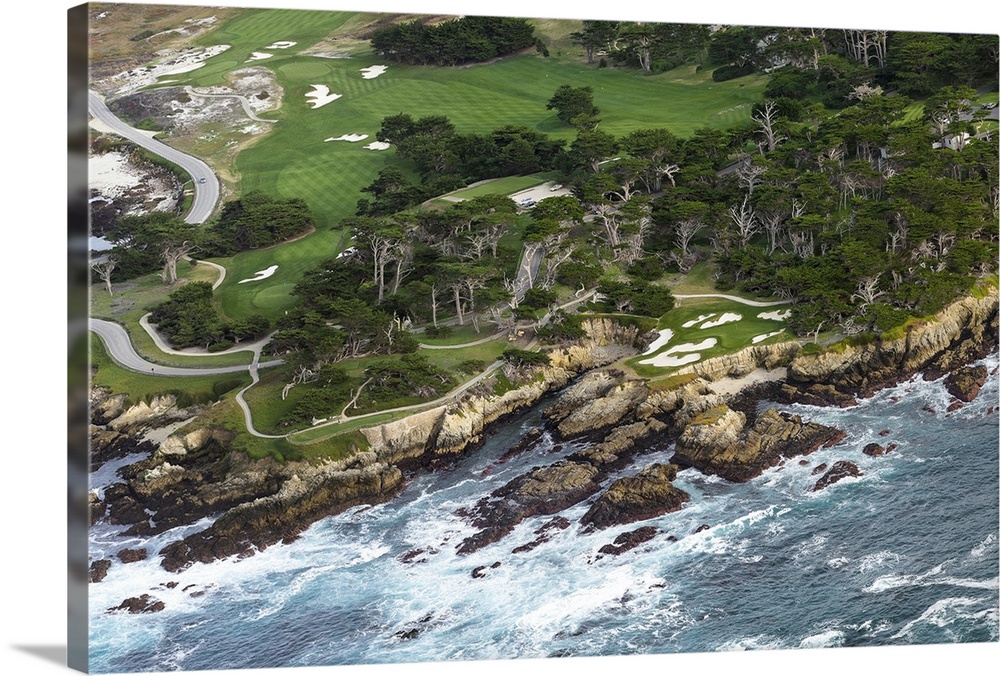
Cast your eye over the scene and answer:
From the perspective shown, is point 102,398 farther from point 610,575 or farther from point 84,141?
point 610,575

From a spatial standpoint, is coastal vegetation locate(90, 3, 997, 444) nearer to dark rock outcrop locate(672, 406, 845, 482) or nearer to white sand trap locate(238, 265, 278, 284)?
white sand trap locate(238, 265, 278, 284)

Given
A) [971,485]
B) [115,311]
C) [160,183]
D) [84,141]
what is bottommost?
[971,485]

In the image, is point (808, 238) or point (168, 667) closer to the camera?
point (168, 667)

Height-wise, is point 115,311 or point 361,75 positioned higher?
point 361,75

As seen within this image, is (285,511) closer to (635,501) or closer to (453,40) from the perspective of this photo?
(635,501)

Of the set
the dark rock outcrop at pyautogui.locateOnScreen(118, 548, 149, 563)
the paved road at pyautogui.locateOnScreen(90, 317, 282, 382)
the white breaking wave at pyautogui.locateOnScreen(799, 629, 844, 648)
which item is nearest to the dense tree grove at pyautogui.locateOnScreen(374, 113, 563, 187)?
the paved road at pyautogui.locateOnScreen(90, 317, 282, 382)

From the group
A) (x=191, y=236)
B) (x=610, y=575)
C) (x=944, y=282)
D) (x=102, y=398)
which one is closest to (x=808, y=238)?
(x=944, y=282)
